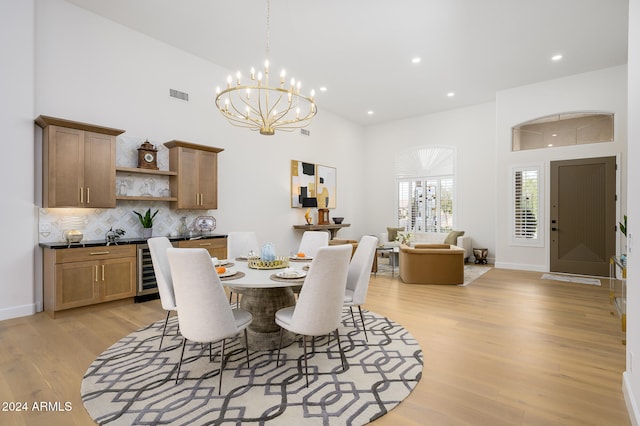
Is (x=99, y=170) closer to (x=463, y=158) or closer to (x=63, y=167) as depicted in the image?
(x=63, y=167)

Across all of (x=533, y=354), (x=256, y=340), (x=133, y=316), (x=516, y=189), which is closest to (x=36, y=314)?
(x=133, y=316)

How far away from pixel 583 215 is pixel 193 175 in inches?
289

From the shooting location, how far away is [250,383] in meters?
2.37

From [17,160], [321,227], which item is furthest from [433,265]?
[17,160]

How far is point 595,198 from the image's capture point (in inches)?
246

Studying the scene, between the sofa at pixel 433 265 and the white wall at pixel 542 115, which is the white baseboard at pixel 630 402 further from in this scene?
the white wall at pixel 542 115

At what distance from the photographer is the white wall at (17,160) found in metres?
3.72

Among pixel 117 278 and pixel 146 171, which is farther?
pixel 146 171

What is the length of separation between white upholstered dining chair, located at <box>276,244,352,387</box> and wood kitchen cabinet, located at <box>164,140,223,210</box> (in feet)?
11.2

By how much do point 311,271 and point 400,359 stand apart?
123cm

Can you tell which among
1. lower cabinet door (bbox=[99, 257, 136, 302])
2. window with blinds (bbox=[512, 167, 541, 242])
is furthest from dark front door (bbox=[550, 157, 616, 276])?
lower cabinet door (bbox=[99, 257, 136, 302])

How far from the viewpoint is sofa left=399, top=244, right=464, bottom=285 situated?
18.4 ft

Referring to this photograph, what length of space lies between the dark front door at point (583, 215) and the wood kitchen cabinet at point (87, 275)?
777 cm

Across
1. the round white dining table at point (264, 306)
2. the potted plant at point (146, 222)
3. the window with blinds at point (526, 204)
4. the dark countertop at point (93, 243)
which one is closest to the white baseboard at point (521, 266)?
the window with blinds at point (526, 204)
